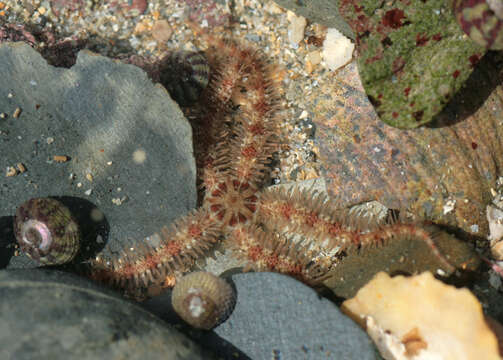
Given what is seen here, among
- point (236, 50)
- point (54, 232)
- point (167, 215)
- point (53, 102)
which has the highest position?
point (236, 50)

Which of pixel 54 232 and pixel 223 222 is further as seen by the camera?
pixel 223 222

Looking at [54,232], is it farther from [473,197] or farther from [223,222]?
[473,197]

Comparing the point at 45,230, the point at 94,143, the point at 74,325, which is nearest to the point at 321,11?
the point at 94,143

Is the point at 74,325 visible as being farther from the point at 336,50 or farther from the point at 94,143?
the point at 336,50

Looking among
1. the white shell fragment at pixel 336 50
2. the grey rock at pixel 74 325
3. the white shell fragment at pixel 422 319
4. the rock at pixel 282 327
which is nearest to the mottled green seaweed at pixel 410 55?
the white shell fragment at pixel 336 50

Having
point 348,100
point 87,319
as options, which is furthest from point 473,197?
point 87,319

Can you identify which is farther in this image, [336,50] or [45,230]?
[336,50]
